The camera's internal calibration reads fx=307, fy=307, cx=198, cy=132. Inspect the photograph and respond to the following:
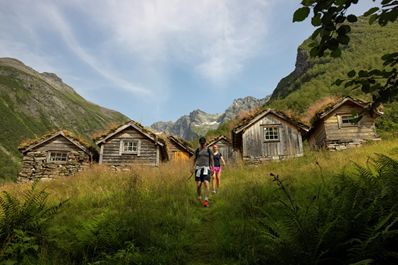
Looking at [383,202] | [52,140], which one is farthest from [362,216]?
[52,140]

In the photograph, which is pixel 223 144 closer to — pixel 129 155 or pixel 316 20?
pixel 129 155

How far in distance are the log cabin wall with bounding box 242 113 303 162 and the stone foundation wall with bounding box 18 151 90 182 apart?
1301 centimetres

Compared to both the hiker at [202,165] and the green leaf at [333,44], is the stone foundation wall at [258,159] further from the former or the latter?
the green leaf at [333,44]

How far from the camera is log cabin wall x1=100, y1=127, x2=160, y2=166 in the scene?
933 inches

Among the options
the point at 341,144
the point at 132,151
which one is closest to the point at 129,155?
the point at 132,151

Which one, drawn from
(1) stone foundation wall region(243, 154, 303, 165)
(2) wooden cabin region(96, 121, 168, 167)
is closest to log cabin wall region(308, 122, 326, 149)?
(1) stone foundation wall region(243, 154, 303, 165)

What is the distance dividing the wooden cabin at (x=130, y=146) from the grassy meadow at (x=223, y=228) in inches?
606

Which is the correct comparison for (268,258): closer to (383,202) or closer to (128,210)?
(383,202)

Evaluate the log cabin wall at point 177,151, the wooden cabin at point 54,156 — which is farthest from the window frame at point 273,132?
the wooden cabin at point 54,156

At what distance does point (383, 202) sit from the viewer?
11.8 feet

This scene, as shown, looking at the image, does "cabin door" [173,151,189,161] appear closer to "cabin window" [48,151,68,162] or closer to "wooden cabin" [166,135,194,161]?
"wooden cabin" [166,135,194,161]

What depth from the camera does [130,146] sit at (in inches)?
952

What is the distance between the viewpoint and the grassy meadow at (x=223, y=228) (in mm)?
3363

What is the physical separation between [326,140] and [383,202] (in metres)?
20.6
